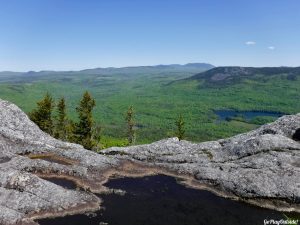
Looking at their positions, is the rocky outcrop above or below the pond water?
above

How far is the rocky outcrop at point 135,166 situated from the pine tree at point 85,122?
34.3m

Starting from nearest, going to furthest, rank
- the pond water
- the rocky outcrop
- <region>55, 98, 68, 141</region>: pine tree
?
1. the pond water
2. the rocky outcrop
3. <region>55, 98, 68, 141</region>: pine tree

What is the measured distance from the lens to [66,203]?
166 feet

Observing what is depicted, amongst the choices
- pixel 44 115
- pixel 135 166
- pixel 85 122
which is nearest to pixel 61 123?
pixel 44 115

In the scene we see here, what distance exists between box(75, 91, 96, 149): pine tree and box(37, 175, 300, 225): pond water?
2451 inches

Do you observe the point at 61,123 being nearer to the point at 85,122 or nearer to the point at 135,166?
the point at 85,122

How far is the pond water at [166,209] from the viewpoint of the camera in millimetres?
47656

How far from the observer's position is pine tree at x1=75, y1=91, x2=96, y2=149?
402 ft

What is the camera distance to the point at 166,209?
52031 millimetres

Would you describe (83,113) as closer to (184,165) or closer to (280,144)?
(184,165)

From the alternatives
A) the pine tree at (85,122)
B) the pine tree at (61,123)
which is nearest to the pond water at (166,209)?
the pine tree at (85,122)

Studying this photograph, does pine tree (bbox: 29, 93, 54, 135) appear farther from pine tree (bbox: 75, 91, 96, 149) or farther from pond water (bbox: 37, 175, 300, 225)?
pond water (bbox: 37, 175, 300, 225)

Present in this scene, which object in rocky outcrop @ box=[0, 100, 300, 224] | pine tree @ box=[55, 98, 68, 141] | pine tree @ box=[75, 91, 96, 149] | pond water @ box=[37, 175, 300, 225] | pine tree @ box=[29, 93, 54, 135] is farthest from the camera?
pine tree @ box=[55, 98, 68, 141]

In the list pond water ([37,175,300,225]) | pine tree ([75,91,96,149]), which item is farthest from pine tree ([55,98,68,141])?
pond water ([37,175,300,225])
